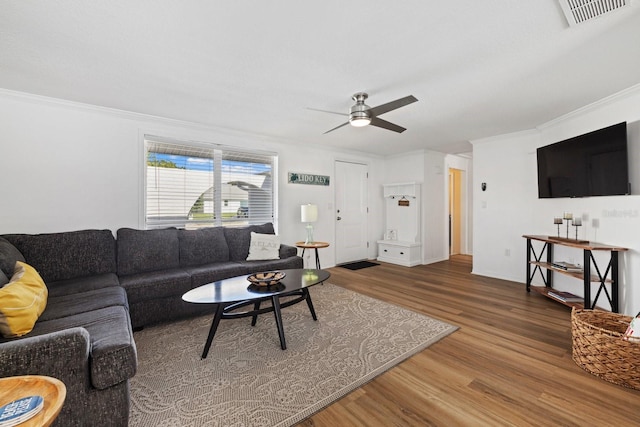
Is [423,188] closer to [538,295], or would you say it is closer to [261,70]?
[538,295]

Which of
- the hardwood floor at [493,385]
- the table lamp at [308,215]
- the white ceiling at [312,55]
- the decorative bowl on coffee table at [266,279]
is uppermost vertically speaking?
the white ceiling at [312,55]

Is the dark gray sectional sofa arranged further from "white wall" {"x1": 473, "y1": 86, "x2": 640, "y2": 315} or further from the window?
"white wall" {"x1": 473, "y1": 86, "x2": 640, "y2": 315}

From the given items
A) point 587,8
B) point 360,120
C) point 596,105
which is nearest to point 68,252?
point 360,120

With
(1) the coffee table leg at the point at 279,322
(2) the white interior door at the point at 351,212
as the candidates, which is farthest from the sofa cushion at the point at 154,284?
(2) the white interior door at the point at 351,212

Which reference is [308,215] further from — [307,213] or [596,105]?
[596,105]

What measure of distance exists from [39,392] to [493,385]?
2369mm

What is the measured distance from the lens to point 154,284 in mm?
2721

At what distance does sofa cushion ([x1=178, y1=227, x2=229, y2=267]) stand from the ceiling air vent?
3826mm

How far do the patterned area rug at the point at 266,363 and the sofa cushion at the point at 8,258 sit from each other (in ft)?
3.57

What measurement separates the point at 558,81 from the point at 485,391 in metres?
2.79

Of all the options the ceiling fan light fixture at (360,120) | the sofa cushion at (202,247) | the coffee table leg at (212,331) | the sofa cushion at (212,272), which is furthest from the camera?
the sofa cushion at (202,247)

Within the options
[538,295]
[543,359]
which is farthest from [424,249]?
[543,359]

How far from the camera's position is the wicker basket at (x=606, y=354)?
1.80 meters

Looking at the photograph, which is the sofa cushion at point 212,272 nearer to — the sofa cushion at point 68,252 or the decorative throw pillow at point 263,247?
the decorative throw pillow at point 263,247
